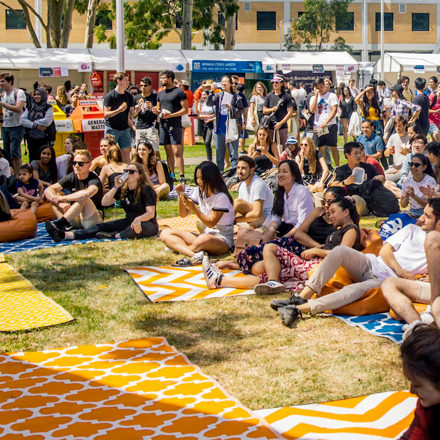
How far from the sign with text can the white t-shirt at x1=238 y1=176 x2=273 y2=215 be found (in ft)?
21.4

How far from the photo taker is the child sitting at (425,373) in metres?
2.83

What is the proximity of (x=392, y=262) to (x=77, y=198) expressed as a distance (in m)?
4.66

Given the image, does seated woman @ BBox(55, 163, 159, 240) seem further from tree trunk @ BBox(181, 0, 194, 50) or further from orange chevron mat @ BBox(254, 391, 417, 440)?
tree trunk @ BBox(181, 0, 194, 50)

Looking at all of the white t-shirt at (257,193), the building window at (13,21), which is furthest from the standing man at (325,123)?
the building window at (13,21)

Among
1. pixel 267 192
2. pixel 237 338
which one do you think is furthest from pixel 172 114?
pixel 237 338

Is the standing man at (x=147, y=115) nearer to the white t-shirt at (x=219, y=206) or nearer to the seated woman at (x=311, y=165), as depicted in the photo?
the seated woman at (x=311, y=165)

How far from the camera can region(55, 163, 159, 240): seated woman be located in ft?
30.3

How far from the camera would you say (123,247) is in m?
9.14

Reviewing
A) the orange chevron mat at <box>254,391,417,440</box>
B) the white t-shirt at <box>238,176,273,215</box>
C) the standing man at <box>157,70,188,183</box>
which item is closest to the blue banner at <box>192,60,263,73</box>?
the standing man at <box>157,70,188,183</box>

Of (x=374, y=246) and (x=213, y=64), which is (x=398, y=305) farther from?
(x=213, y=64)

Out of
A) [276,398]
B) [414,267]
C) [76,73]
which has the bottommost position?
[276,398]

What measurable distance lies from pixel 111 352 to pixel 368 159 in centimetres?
669

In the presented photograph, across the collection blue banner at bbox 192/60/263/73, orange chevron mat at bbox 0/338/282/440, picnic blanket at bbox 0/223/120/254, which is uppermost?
blue banner at bbox 192/60/263/73

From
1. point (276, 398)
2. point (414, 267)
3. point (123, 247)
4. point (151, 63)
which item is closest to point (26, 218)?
point (123, 247)
